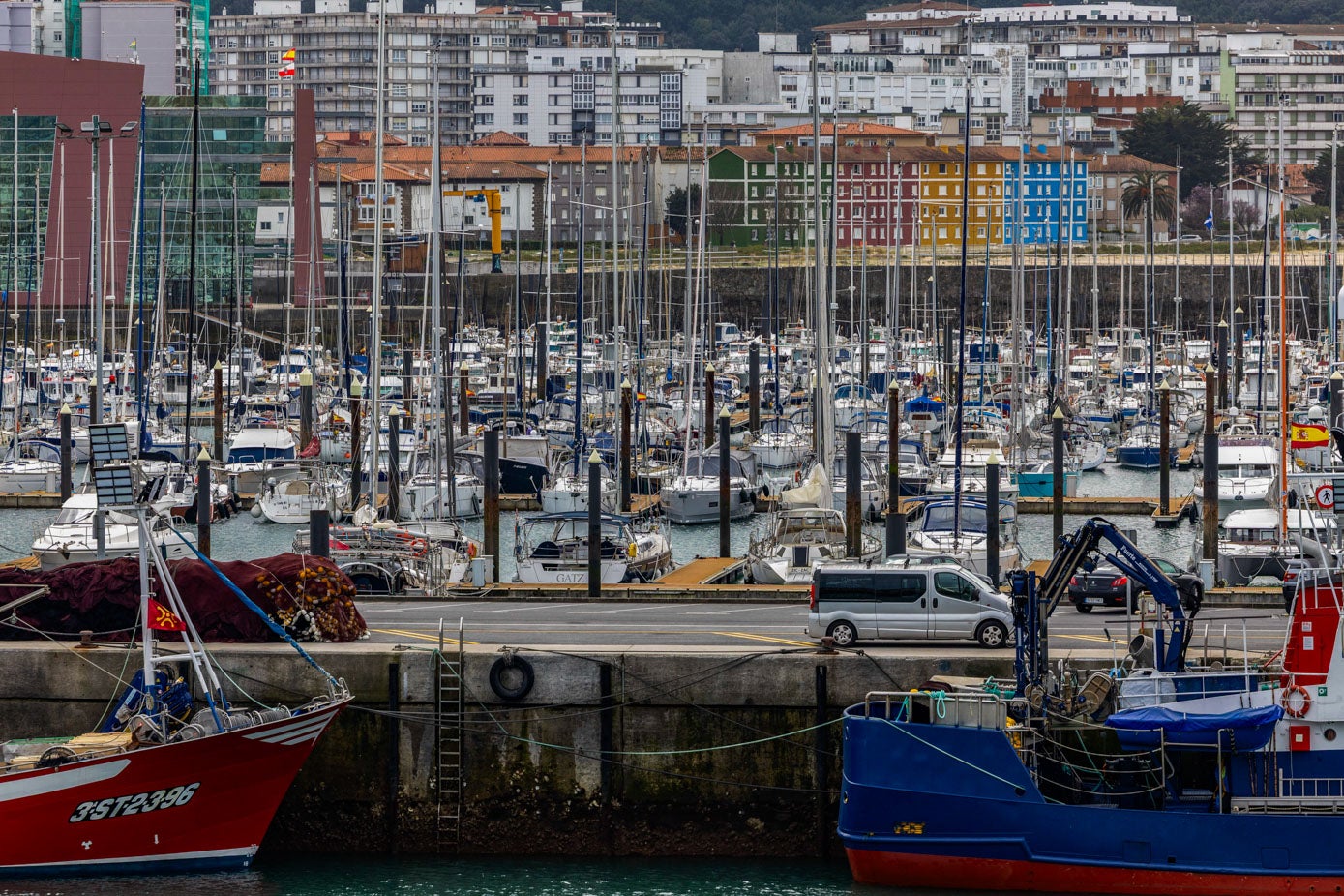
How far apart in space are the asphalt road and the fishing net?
3.77 ft

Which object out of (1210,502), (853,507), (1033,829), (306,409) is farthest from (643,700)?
(306,409)

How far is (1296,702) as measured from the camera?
24656mm

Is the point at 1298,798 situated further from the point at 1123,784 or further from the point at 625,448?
the point at 625,448

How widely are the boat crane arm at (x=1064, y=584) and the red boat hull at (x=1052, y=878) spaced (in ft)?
7.53

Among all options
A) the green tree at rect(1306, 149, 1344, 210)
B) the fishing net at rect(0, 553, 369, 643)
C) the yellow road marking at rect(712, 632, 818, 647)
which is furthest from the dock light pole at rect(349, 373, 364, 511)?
the green tree at rect(1306, 149, 1344, 210)

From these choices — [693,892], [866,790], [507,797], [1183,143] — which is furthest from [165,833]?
[1183,143]

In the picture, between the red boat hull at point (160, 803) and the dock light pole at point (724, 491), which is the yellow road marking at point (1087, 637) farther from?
the dock light pole at point (724, 491)

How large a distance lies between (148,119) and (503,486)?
241ft

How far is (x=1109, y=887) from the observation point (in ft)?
80.7

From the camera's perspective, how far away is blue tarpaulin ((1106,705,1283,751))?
24233mm

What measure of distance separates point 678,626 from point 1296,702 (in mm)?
10447

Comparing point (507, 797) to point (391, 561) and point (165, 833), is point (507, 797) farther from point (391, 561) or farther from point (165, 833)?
point (391, 561)

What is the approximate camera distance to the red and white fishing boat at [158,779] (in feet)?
83.5

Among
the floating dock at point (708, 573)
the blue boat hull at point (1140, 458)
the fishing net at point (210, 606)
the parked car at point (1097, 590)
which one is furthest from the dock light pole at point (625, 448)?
the blue boat hull at point (1140, 458)
